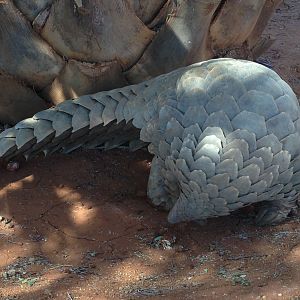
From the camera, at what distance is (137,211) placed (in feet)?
10.8

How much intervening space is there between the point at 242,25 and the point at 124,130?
1.03 meters

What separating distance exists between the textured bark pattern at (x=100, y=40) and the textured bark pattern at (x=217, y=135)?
0.75ft

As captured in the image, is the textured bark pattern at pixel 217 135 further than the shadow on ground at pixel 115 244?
Yes

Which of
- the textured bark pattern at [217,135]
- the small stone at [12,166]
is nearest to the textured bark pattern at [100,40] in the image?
the textured bark pattern at [217,135]

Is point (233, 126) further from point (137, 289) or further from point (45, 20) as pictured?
point (45, 20)

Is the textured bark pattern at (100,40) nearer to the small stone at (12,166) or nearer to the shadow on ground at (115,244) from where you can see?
the small stone at (12,166)

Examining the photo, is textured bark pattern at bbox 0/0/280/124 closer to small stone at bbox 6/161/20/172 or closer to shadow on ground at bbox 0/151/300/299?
small stone at bbox 6/161/20/172

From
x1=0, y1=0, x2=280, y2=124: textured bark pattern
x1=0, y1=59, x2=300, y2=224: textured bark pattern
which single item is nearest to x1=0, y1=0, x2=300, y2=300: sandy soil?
x1=0, y1=59, x2=300, y2=224: textured bark pattern

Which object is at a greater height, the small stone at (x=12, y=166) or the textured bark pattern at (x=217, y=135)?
the textured bark pattern at (x=217, y=135)

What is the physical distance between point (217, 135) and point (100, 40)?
101 centimetres

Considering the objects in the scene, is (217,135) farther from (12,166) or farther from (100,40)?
(12,166)

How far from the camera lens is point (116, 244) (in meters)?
3.03

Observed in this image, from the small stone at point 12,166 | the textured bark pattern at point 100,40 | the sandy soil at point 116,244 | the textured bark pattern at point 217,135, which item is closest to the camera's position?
the sandy soil at point 116,244

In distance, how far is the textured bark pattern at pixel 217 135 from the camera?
282cm
